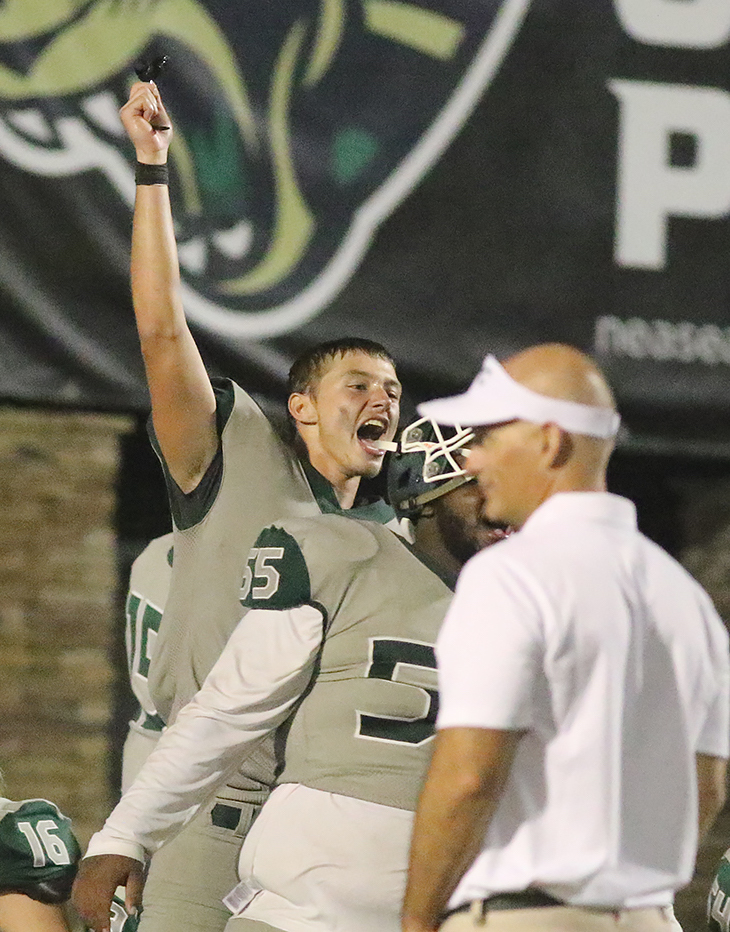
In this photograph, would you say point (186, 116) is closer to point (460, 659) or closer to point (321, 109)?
point (321, 109)

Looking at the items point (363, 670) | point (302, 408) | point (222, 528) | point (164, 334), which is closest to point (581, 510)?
point (363, 670)

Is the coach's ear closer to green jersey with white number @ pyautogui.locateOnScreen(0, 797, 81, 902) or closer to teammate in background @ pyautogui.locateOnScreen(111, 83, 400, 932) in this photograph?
teammate in background @ pyautogui.locateOnScreen(111, 83, 400, 932)

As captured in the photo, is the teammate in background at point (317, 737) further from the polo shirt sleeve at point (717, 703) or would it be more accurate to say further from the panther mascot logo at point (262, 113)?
the panther mascot logo at point (262, 113)

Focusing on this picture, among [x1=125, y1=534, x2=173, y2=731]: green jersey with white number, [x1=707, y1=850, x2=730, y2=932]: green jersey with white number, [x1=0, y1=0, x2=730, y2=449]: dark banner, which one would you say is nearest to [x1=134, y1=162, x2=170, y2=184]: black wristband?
[x1=125, y1=534, x2=173, y2=731]: green jersey with white number

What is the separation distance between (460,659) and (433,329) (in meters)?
3.16

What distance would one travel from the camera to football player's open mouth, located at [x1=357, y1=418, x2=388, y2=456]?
10.7 feet

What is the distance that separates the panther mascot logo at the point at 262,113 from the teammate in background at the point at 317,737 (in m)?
2.36

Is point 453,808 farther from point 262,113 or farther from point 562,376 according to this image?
point 262,113

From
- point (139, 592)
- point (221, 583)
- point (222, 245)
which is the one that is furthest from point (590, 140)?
point (221, 583)

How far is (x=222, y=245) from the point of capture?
15.6 ft

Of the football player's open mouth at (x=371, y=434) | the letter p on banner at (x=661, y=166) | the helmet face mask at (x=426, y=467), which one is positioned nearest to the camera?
the helmet face mask at (x=426, y=467)

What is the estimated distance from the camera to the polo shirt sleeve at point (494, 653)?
6.08ft

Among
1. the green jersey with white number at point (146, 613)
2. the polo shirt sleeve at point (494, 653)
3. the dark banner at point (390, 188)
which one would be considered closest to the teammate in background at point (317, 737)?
the polo shirt sleeve at point (494, 653)

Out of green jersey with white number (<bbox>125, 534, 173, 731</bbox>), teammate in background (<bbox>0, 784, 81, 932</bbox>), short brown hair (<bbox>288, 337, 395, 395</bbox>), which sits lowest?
teammate in background (<bbox>0, 784, 81, 932</bbox>)
